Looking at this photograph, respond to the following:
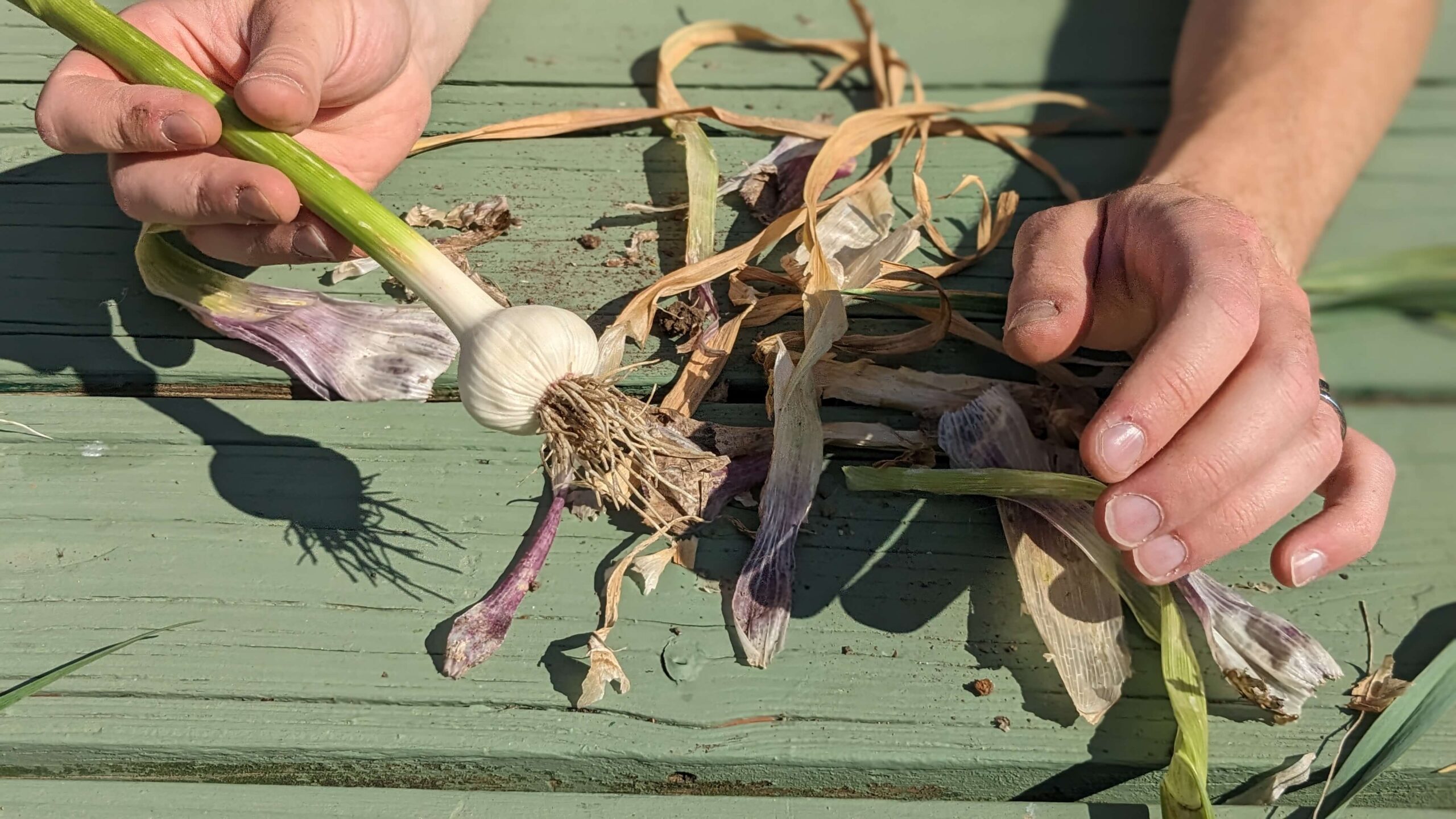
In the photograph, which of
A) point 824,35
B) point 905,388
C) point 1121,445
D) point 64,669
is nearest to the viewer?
point 1121,445

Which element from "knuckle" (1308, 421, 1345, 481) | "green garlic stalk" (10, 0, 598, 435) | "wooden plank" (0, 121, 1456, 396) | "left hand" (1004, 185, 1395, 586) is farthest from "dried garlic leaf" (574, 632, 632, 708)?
"knuckle" (1308, 421, 1345, 481)

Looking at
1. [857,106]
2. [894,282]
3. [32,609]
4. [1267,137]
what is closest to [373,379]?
[32,609]

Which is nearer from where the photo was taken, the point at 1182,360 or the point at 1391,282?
the point at 1182,360

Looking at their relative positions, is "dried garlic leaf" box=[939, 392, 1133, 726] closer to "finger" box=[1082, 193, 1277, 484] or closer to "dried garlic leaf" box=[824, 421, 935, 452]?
"dried garlic leaf" box=[824, 421, 935, 452]

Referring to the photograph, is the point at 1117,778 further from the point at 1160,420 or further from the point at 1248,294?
the point at 1248,294

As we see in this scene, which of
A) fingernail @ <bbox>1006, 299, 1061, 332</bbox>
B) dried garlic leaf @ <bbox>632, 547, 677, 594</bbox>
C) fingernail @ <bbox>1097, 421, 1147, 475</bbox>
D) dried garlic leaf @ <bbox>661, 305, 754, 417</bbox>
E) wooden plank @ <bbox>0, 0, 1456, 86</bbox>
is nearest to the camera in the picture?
fingernail @ <bbox>1097, 421, 1147, 475</bbox>

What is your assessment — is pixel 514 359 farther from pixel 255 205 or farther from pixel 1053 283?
pixel 1053 283

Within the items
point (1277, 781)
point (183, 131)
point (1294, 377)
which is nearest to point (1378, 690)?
point (1277, 781)
